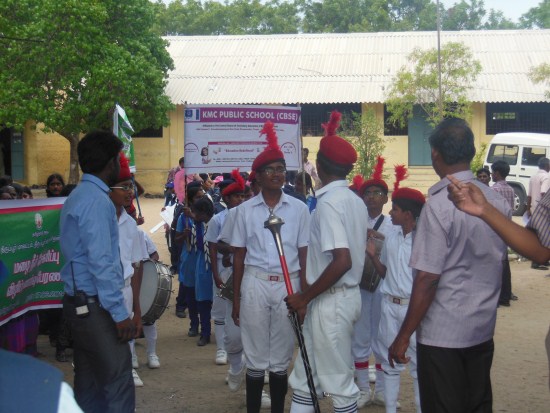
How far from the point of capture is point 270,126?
6.66m

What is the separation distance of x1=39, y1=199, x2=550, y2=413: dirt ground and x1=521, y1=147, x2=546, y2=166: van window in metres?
13.5

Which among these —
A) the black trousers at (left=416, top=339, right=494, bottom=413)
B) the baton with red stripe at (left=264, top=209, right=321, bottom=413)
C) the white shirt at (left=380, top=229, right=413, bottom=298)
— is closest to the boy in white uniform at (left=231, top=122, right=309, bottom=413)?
the baton with red stripe at (left=264, top=209, right=321, bottom=413)

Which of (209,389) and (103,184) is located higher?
(103,184)

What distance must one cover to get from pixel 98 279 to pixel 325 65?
2983 cm

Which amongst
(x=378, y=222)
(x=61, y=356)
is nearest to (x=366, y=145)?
(x=61, y=356)

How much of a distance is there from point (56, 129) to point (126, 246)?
68.5ft

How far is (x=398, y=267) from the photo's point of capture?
19.6 feet

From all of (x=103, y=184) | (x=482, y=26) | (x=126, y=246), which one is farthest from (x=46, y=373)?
(x=482, y=26)

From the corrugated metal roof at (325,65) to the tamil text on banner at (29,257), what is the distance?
23.7m

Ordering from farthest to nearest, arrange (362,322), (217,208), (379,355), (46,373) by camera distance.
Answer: (217,208)
(362,322)
(379,355)
(46,373)

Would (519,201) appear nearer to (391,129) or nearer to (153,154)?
(391,129)

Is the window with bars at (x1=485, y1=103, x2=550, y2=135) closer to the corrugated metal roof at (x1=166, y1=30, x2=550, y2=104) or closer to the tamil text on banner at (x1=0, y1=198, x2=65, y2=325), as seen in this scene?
the corrugated metal roof at (x1=166, y1=30, x2=550, y2=104)

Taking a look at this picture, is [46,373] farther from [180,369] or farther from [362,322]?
[180,369]

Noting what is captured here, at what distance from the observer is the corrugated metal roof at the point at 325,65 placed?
30984 millimetres
